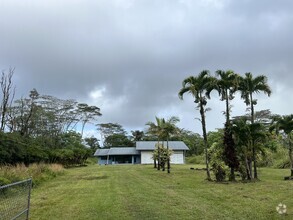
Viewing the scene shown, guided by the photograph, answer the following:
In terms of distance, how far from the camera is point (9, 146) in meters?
28.5

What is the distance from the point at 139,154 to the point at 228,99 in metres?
43.1

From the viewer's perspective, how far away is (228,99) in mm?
23000

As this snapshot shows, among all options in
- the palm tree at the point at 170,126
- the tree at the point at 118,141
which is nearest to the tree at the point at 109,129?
the tree at the point at 118,141

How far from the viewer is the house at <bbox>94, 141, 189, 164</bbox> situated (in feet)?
200

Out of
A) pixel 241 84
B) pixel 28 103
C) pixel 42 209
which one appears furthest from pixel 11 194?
pixel 28 103

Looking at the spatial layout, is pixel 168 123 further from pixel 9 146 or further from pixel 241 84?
pixel 9 146

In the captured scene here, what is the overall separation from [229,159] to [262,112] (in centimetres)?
5011

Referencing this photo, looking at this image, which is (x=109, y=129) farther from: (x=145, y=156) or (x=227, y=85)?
(x=227, y=85)

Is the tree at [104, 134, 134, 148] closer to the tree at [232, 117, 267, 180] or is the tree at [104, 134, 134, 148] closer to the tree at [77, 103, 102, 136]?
the tree at [77, 103, 102, 136]

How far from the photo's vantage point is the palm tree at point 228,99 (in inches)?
852

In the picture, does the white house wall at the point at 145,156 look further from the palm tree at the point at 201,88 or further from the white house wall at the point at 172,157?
the palm tree at the point at 201,88

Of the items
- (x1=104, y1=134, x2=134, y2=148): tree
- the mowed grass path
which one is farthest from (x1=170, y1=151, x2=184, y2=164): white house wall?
the mowed grass path

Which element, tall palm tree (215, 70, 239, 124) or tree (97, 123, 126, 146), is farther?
tree (97, 123, 126, 146)

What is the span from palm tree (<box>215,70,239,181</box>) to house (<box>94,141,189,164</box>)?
34189 mm
